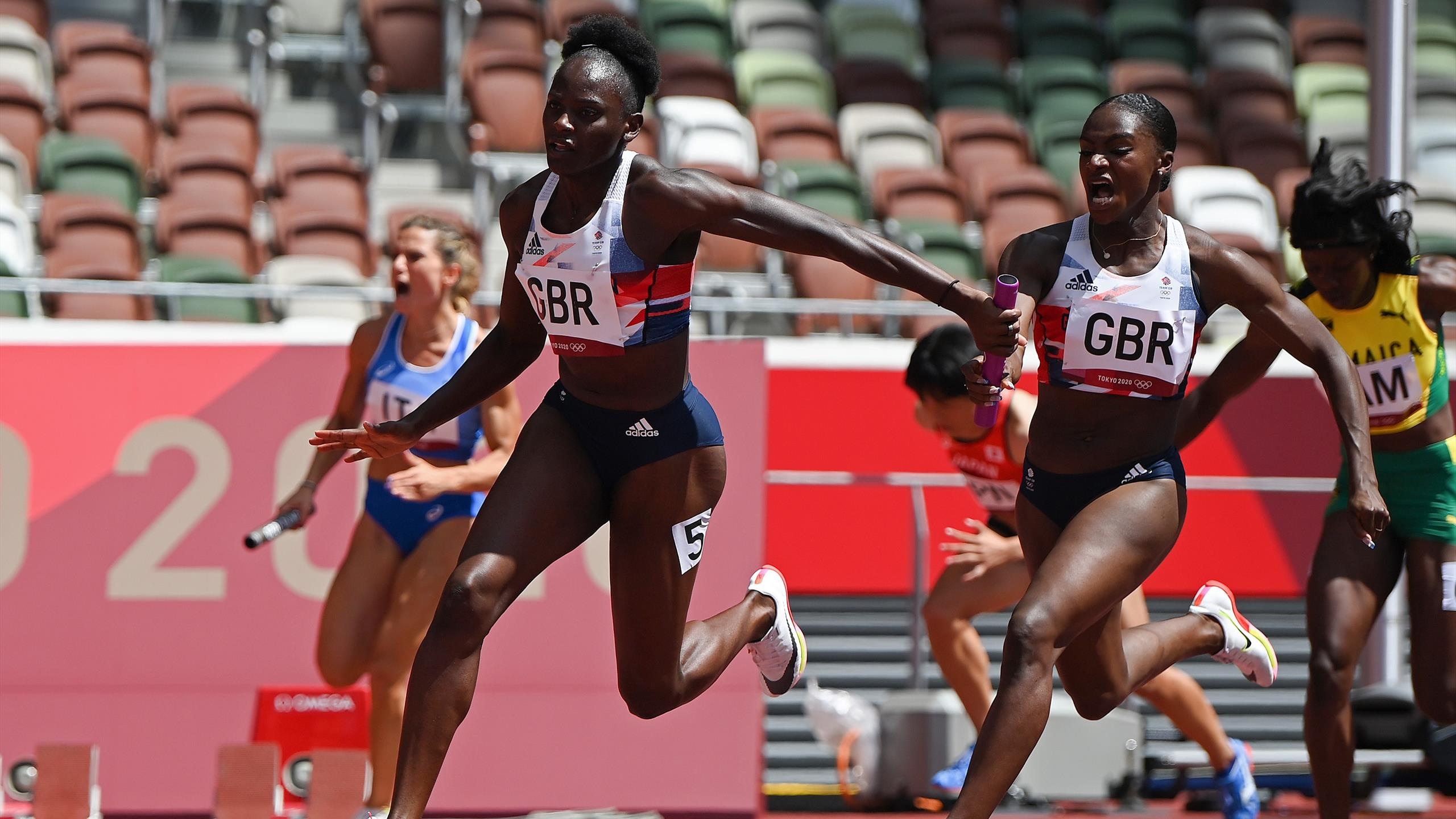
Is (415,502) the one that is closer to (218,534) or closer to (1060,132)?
(218,534)

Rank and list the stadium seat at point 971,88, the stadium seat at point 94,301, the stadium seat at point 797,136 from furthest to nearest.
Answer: the stadium seat at point 971,88, the stadium seat at point 797,136, the stadium seat at point 94,301

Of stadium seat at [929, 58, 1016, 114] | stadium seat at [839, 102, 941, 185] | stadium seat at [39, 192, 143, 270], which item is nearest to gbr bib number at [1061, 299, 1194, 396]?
stadium seat at [39, 192, 143, 270]

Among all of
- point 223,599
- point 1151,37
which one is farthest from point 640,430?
point 1151,37

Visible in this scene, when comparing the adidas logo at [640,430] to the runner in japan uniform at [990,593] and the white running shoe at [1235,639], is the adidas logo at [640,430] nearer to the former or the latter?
the runner in japan uniform at [990,593]

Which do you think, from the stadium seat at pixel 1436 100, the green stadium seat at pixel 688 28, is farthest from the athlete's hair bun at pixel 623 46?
the stadium seat at pixel 1436 100

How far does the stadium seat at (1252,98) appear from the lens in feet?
49.2

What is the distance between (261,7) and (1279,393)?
30.7 feet

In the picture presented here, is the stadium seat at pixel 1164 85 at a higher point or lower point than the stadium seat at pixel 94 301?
higher

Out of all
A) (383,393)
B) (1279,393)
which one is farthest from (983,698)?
(1279,393)

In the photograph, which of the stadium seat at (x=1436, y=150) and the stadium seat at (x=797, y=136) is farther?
the stadium seat at (x=1436, y=150)

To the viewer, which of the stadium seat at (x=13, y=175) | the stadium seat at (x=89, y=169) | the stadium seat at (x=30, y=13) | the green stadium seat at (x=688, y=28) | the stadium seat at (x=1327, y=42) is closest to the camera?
the stadium seat at (x=13, y=175)

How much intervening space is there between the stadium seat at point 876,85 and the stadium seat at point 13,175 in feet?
22.3

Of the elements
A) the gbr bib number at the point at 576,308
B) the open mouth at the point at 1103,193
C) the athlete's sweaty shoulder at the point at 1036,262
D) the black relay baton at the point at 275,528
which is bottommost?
the black relay baton at the point at 275,528

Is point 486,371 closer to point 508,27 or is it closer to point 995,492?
point 995,492
